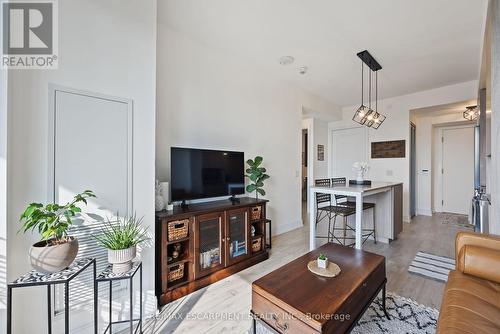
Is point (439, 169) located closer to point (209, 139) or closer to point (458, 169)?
point (458, 169)

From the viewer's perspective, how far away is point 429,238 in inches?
140

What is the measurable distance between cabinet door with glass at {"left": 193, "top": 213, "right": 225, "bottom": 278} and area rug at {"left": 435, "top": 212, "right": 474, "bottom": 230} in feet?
16.2

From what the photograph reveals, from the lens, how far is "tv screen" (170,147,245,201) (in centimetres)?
217

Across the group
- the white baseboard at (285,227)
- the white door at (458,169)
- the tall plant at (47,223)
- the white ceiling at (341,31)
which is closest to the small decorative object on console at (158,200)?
the tall plant at (47,223)

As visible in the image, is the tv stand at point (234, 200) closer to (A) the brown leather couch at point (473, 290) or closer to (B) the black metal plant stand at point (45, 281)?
(B) the black metal plant stand at point (45, 281)

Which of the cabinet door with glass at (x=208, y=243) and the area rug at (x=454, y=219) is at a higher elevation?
the cabinet door with glass at (x=208, y=243)

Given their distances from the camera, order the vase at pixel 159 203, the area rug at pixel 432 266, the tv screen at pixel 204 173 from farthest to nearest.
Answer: the area rug at pixel 432 266, the tv screen at pixel 204 173, the vase at pixel 159 203

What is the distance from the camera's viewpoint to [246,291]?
6.75ft

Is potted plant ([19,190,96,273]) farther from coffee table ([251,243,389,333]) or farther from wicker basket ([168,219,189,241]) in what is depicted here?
coffee table ([251,243,389,333])

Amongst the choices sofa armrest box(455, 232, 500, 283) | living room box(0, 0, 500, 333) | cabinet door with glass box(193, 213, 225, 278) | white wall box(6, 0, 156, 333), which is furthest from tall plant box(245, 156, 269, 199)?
sofa armrest box(455, 232, 500, 283)

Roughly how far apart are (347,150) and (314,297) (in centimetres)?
497

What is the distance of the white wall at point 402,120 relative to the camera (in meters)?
4.05

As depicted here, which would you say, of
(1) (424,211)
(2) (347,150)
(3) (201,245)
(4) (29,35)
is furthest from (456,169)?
(4) (29,35)

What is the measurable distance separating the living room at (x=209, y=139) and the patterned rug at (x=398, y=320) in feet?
0.05
